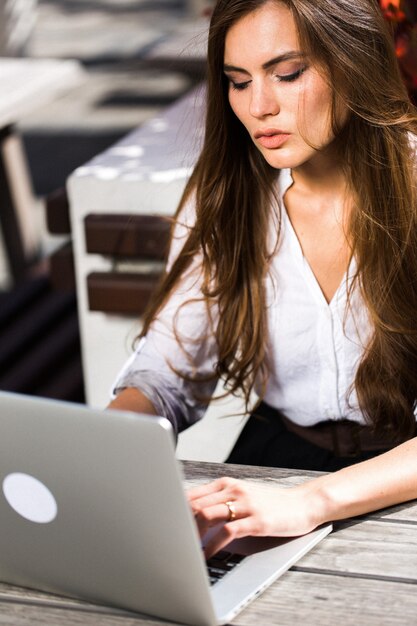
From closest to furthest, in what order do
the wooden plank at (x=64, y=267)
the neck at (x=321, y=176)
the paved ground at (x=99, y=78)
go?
the neck at (x=321, y=176), the wooden plank at (x=64, y=267), the paved ground at (x=99, y=78)

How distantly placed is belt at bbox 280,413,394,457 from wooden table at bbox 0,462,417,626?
556 millimetres

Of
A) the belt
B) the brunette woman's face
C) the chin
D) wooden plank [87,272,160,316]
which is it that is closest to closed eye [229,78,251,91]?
the brunette woman's face

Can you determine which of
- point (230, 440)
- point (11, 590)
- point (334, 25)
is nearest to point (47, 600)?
point (11, 590)

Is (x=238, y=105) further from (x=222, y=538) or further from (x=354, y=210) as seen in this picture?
(x=222, y=538)

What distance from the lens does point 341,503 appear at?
131 cm

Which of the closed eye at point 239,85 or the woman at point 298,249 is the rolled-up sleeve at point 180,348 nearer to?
the woman at point 298,249

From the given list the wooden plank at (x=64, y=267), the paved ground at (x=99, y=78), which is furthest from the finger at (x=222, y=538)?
the paved ground at (x=99, y=78)

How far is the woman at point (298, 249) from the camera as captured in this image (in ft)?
5.24

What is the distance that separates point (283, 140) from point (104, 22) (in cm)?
1116

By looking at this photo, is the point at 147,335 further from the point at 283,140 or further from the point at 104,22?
the point at 104,22

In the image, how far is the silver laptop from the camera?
994 millimetres

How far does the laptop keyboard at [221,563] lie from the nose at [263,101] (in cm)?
66

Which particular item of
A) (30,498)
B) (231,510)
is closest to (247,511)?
(231,510)

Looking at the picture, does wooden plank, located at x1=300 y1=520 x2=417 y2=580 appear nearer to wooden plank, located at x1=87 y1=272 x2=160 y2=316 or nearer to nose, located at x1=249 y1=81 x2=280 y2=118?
nose, located at x1=249 y1=81 x2=280 y2=118
